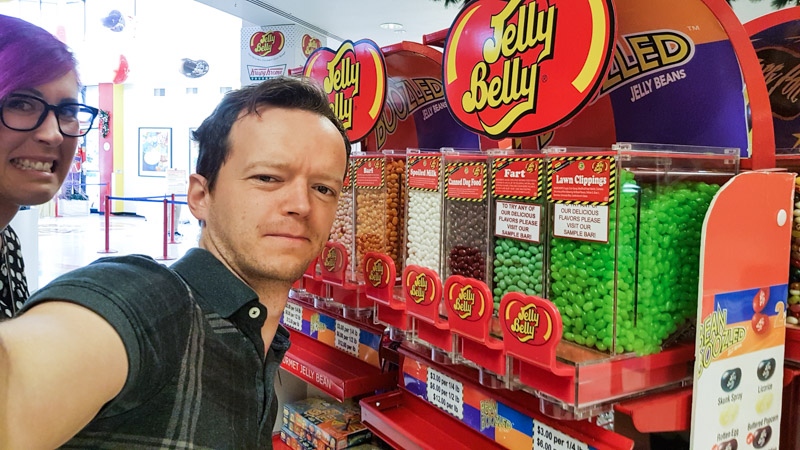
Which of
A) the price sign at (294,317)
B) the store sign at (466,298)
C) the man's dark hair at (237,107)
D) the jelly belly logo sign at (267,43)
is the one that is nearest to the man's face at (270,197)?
the man's dark hair at (237,107)

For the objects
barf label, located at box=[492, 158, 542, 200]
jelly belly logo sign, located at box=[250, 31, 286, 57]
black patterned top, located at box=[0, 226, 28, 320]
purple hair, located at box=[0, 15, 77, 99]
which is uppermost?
jelly belly logo sign, located at box=[250, 31, 286, 57]

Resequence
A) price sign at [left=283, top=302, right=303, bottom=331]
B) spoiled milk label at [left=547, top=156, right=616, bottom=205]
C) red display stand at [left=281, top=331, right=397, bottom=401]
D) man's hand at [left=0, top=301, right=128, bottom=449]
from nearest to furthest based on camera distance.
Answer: man's hand at [left=0, top=301, right=128, bottom=449], spoiled milk label at [left=547, top=156, right=616, bottom=205], red display stand at [left=281, top=331, right=397, bottom=401], price sign at [left=283, top=302, right=303, bottom=331]

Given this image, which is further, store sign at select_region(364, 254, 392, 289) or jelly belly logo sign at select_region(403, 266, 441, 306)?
store sign at select_region(364, 254, 392, 289)

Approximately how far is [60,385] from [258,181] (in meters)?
0.47

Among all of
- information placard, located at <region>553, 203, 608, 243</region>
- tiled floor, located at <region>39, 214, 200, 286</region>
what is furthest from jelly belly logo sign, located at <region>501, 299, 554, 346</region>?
tiled floor, located at <region>39, 214, 200, 286</region>

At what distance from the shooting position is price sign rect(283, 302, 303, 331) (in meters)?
2.60

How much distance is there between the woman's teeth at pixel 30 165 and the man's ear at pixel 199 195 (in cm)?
71

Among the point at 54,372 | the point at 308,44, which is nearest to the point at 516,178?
the point at 54,372

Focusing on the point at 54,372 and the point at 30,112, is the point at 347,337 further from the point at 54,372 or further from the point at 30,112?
the point at 54,372

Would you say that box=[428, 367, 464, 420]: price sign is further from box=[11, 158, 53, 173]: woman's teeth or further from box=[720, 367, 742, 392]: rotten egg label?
box=[11, 158, 53, 173]: woman's teeth

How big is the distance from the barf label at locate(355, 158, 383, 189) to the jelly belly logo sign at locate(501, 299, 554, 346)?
867 millimetres

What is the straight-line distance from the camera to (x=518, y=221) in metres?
1.37

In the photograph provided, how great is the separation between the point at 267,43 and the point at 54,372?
6.29 m

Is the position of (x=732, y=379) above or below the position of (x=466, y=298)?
below
